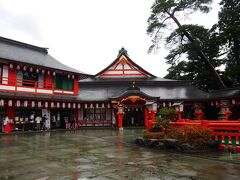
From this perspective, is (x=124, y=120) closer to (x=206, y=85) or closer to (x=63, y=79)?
(x=63, y=79)

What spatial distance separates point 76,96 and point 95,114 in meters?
3.44

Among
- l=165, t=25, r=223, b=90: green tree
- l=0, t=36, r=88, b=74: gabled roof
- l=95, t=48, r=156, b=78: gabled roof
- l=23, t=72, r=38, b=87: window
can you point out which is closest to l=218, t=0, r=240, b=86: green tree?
l=165, t=25, r=223, b=90: green tree

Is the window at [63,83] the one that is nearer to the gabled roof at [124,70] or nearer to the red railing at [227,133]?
the gabled roof at [124,70]

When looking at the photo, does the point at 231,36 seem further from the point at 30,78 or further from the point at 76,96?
the point at 30,78

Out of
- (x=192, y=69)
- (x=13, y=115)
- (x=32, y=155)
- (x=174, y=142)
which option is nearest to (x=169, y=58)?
(x=192, y=69)

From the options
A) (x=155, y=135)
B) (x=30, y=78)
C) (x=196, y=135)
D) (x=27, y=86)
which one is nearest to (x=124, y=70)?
(x=30, y=78)

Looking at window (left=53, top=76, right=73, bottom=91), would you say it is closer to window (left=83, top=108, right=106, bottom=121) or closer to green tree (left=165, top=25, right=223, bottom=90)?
window (left=83, top=108, right=106, bottom=121)

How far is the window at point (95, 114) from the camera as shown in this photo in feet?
98.7

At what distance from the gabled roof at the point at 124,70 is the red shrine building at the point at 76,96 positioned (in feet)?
6.93

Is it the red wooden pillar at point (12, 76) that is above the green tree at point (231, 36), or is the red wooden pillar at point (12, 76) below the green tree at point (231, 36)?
below

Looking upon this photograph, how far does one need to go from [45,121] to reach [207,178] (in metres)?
22.1

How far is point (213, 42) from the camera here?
27344 mm

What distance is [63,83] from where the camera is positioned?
2836 cm

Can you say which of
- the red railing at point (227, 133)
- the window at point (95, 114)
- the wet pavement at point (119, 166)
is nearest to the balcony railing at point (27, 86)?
the window at point (95, 114)
